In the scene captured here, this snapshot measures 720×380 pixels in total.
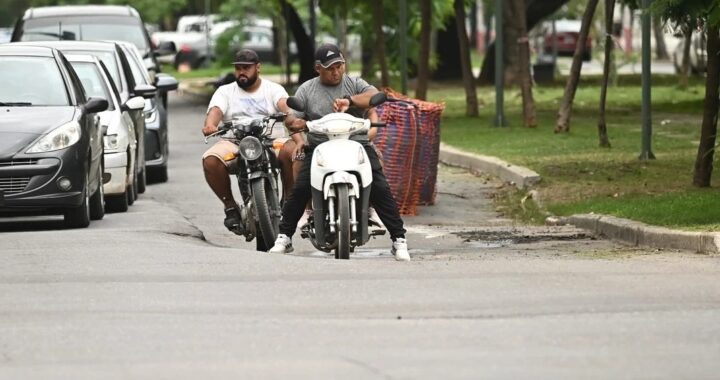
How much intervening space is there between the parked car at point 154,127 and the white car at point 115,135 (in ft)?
7.06

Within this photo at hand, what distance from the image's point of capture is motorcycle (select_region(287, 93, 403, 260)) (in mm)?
12633

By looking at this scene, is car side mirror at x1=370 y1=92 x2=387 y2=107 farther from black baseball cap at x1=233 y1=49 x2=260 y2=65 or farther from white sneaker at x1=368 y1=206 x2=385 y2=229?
black baseball cap at x1=233 y1=49 x2=260 y2=65

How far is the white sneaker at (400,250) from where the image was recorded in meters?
13.0

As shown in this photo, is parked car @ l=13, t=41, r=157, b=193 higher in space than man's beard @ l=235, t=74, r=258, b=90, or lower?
lower

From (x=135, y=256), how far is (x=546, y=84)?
3150 cm

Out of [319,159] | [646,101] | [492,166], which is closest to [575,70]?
[492,166]

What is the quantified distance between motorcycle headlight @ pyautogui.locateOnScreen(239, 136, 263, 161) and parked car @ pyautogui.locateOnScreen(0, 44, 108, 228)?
210 cm

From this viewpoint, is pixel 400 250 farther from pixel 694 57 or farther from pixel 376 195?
pixel 694 57

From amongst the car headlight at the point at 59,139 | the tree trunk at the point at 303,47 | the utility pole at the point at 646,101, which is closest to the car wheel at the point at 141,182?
the car headlight at the point at 59,139

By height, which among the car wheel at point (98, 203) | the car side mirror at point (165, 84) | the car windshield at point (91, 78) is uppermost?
the car windshield at point (91, 78)

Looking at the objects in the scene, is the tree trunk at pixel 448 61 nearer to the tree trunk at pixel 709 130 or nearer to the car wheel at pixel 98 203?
the tree trunk at pixel 709 130

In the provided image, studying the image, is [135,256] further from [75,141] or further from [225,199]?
[75,141]

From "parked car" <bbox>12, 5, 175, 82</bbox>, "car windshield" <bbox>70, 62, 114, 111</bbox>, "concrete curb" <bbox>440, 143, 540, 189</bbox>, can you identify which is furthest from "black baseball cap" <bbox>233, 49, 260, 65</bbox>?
"parked car" <bbox>12, 5, 175, 82</bbox>

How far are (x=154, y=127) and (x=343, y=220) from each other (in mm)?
9904
